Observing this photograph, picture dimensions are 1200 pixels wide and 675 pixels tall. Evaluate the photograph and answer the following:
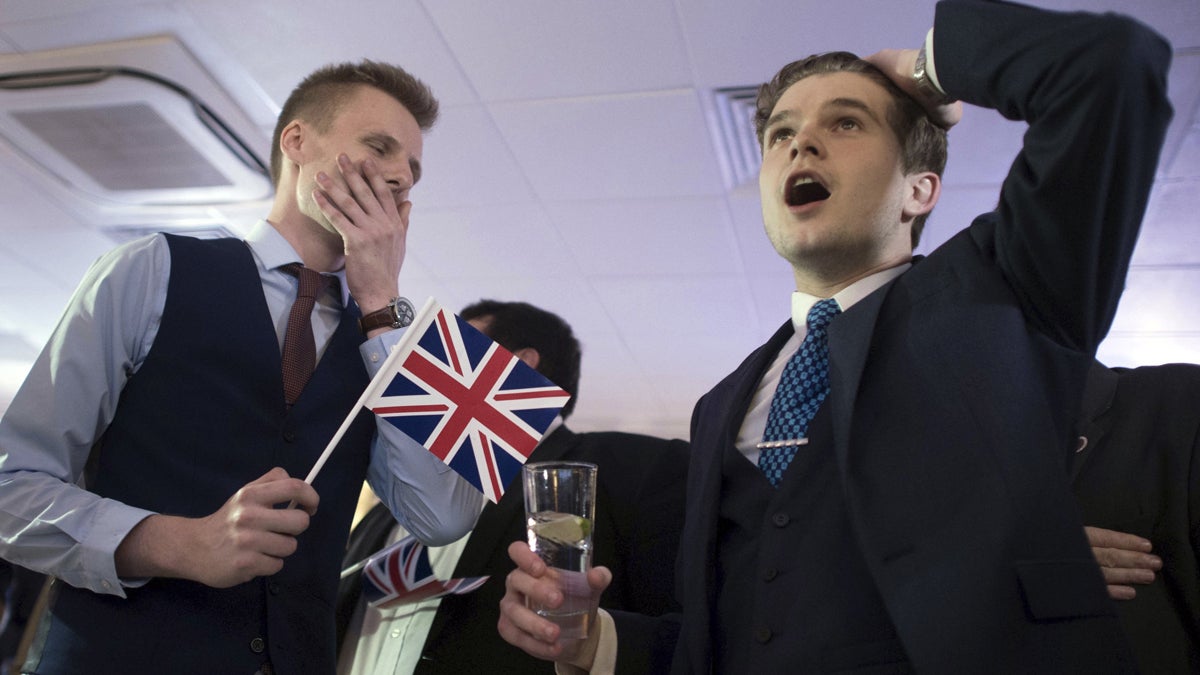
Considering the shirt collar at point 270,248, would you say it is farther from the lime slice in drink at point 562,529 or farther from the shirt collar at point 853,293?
the shirt collar at point 853,293

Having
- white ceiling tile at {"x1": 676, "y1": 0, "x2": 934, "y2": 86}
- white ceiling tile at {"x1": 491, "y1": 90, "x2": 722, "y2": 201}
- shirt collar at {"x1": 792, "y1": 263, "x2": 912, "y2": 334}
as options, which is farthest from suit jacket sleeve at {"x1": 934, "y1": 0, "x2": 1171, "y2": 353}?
white ceiling tile at {"x1": 491, "y1": 90, "x2": 722, "y2": 201}

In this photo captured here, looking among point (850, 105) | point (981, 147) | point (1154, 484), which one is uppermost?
point (981, 147)

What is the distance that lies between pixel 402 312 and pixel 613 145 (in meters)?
2.03

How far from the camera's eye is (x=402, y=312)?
1.49 metres

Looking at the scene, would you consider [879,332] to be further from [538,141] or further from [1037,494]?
[538,141]

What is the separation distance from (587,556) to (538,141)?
8.22ft

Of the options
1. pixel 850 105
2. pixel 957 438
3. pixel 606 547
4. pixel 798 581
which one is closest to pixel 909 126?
pixel 850 105

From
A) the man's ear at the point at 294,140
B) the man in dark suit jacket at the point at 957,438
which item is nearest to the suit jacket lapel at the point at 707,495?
the man in dark suit jacket at the point at 957,438

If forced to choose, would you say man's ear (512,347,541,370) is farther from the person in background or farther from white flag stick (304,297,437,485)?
white flag stick (304,297,437,485)

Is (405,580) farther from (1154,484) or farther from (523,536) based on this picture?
(1154,484)

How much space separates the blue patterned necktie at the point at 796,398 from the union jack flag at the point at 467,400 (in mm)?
Result: 321

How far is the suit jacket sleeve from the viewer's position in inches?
37.3

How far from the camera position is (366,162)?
1.60 m

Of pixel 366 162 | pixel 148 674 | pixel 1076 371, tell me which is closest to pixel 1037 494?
pixel 1076 371
